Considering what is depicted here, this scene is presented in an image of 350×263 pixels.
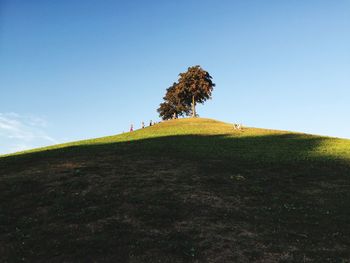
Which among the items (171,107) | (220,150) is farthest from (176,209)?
(171,107)

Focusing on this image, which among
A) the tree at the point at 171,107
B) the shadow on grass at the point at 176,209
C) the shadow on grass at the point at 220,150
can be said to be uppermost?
the tree at the point at 171,107

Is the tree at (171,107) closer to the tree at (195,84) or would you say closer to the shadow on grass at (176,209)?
the tree at (195,84)

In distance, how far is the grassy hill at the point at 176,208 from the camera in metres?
20.2

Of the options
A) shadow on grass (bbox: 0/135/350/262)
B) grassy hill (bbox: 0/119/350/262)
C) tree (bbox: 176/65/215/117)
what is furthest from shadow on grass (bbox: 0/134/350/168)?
tree (bbox: 176/65/215/117)

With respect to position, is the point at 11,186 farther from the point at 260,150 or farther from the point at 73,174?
the point at 260,150

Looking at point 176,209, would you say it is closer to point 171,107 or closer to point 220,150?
point 220,150

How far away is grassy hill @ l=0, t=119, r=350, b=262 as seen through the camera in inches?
797

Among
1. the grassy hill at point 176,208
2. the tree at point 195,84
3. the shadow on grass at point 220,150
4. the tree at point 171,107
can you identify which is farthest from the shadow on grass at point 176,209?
the tree at point 171,107

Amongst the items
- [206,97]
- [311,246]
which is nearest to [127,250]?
[311,246]

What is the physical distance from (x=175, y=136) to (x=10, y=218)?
42.5 meters

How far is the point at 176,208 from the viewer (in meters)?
26.4

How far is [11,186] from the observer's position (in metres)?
33.0

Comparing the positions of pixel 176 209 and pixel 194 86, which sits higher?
pixel 194 86

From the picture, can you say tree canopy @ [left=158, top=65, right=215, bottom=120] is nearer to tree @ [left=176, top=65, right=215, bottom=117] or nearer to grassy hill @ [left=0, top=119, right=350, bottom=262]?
tree @ [left=176, top=65, right=215, bottom=117]
